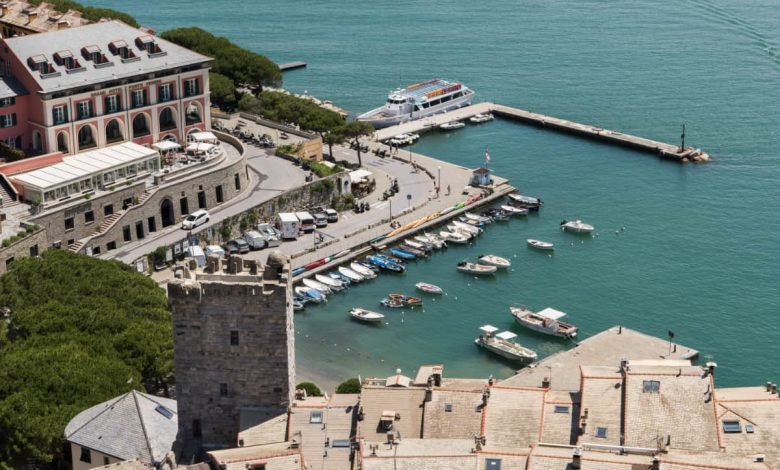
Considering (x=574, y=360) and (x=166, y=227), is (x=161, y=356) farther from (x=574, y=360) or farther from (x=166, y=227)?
(x=166, y=227)

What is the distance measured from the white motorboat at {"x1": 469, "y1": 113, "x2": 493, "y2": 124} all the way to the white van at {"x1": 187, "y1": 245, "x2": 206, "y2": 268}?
61.1 m

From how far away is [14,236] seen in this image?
11062 cm

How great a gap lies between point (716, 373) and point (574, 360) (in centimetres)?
1108

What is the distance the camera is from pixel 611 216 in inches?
5438

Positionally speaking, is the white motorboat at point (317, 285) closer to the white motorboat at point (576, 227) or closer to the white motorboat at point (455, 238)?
the white motorboat at point (455, 238)

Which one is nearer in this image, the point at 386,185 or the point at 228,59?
the point at 386,185

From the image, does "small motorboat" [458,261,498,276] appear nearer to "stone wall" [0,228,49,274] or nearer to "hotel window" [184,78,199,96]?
"hotel window" [184,78,199,96]

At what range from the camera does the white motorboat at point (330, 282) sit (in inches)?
4646

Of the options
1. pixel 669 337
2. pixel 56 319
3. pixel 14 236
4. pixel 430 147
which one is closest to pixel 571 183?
pixel 430 147

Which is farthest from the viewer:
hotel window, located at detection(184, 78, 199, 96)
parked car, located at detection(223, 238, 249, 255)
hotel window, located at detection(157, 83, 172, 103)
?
hotel window, located at detection(184, 78, 199, 96)

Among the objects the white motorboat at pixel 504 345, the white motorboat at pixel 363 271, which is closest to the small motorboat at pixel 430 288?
the white motorboat at pixel 363 271

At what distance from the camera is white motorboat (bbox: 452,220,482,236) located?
5172 inches

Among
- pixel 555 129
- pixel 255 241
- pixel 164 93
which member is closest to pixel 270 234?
pixel 255 241

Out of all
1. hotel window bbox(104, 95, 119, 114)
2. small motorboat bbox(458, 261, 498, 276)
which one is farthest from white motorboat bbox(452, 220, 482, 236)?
hotel window bbox(104, 95, 119, 114)
